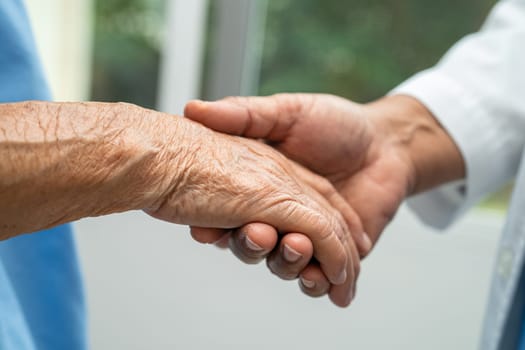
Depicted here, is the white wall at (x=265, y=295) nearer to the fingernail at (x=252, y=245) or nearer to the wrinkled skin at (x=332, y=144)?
the wrinkled skin at (x=332, y=144)

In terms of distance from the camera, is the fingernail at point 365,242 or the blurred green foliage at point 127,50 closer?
the fingernail at point 365,242

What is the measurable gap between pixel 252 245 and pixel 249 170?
0.10m

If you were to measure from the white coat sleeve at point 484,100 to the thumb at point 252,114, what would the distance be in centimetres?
29

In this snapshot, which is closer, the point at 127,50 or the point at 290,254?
the point at 290,254

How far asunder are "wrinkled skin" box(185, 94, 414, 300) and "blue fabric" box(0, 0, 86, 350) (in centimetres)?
19

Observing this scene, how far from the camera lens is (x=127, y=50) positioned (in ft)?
6.79

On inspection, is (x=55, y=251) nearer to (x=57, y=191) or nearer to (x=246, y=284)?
(x=57, y=191)

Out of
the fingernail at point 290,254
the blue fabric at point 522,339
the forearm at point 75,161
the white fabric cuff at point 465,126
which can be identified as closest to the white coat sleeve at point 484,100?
the white fabric cuff at point 465,126

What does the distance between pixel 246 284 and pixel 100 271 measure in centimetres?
42

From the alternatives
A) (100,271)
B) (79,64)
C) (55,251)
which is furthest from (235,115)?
(79,64)

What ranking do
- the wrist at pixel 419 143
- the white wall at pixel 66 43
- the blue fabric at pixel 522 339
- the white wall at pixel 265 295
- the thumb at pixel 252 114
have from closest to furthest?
the thumb at pixel 252 114
the blue fabric at pixel 522 339
the wrist at pixel 419 143
the white wall at pixel 265 295
the white wall at pixel 66 43

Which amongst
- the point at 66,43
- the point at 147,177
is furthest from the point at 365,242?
the point at 66,43

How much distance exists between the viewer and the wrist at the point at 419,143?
1124 millimetres

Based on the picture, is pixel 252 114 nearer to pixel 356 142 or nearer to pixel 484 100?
pixel 356 142
